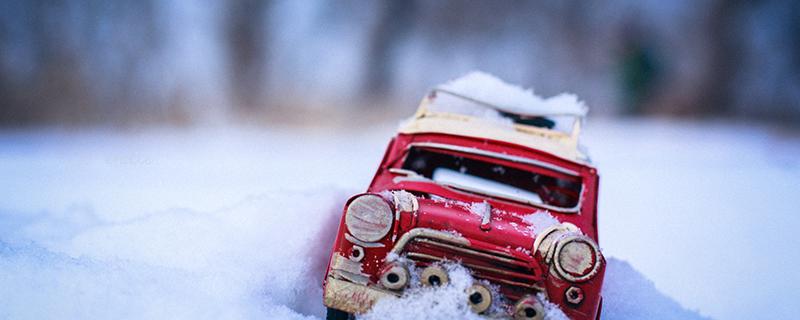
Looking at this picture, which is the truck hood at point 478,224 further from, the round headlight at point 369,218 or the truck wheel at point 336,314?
the truck wheel at point 336,314

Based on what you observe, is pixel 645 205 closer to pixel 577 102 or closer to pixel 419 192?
pixel 577 102

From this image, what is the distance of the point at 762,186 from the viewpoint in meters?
9.78

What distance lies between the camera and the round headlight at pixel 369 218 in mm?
3055

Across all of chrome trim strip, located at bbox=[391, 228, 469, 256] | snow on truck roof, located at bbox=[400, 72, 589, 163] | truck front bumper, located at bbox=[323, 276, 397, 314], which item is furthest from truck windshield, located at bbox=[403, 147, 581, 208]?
truck front bumper, located at bbox=[323, 276, 397, 314]

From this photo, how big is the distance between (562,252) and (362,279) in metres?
0.95

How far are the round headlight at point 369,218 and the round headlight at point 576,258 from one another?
813 mm

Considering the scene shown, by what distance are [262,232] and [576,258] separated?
2.00m

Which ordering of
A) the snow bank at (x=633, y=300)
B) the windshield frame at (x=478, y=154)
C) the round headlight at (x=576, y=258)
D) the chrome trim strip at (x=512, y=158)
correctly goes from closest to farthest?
the round headlight at (x=576, y=258), the windshield frame at (x=478, y=154), the chrome trim strip at (x=512, y=158), the snow bank at (x=633, y=300)

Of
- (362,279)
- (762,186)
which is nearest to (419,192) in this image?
(362,279)

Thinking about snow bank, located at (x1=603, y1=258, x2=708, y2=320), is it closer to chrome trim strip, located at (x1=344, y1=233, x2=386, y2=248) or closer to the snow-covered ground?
the snow-covered ground

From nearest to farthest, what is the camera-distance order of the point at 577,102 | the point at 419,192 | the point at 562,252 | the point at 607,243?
the point at 562,252 < the point at 419,192 < the point at 577,102 < the point at 607,243

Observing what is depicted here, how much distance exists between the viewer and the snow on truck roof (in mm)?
4328

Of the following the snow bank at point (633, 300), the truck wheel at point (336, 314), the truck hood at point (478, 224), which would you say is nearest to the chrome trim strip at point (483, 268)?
the truck hood at point (478, 224)

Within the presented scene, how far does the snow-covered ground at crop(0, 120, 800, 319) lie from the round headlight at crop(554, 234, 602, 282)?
736mm
